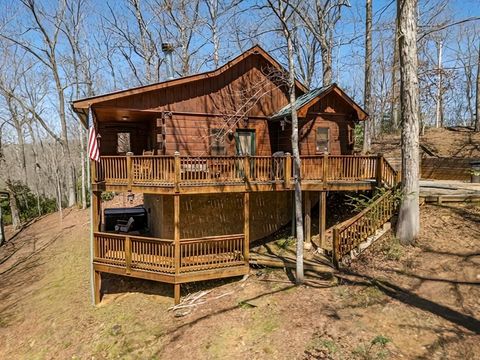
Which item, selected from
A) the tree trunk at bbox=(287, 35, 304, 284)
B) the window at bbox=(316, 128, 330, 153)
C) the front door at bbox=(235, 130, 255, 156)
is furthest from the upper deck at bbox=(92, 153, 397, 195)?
the front door at bbox=(235, 130, 255, 156)

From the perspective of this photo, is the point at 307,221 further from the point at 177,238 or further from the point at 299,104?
the point at 177,238

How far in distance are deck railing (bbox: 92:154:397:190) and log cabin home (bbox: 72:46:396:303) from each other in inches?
1.5

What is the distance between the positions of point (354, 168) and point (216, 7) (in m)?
23.3

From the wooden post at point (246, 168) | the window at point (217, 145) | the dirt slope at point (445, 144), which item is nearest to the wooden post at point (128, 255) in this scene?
the wooden post at point (246, 168)

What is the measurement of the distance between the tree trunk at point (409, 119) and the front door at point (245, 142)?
639 centimetres

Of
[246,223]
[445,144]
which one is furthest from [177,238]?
[445,144]

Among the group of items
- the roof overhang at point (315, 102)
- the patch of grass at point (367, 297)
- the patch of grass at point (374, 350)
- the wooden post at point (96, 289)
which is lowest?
the wooden post at point (96, 289)

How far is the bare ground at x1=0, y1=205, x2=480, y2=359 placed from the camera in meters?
7.38

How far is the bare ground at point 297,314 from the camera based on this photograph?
738cm

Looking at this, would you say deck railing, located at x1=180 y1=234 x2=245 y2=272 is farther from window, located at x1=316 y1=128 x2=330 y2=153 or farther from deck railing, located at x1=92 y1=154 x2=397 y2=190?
window, located at x1=316 y1=128 x2=330 y2=153

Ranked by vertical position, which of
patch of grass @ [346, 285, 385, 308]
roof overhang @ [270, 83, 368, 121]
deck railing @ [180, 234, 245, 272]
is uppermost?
roof overhang @ [270, 83, 368, 121]

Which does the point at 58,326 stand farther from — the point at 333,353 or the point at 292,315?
the point at 333,353

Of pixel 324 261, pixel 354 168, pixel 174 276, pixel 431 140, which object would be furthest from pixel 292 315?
pixel 431 140

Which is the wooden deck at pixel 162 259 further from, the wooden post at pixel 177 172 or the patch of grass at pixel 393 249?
the patch of grass at pixel 393 249
